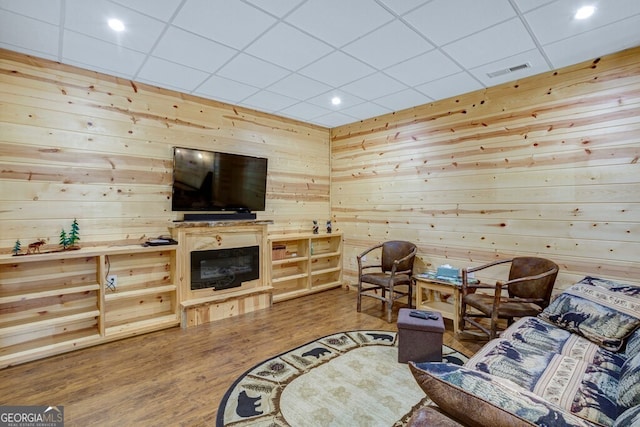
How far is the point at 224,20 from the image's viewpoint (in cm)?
242

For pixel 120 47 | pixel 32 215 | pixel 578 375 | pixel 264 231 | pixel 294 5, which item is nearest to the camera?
pixel 578 375

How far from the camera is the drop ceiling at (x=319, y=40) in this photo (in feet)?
7.48

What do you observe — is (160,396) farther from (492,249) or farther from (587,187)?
(587,187)

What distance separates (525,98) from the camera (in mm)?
3500

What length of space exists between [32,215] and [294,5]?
3.08 meters

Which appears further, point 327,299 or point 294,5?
point 327,299

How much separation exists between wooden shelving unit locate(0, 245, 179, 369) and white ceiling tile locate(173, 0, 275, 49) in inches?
86.6

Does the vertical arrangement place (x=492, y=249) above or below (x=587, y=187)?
below

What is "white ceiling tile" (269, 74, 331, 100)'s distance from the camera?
3.50 metres

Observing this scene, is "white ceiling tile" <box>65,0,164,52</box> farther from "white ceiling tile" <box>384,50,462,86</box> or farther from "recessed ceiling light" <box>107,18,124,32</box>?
"white ceiling tile" <box>384,50,462,86</box>

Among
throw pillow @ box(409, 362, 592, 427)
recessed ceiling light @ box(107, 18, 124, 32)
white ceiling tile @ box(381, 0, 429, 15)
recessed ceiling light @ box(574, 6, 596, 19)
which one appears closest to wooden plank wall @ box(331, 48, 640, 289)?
recessed ceiling light @ box(574, 6, 596, 19)

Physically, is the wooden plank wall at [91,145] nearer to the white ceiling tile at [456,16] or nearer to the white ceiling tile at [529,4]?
the white ceiling tile at [456,16]

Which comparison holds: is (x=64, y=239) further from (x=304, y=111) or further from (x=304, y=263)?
(x=304, y=111)

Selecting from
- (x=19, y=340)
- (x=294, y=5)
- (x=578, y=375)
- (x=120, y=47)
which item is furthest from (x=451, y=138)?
(x=19, y=340)
